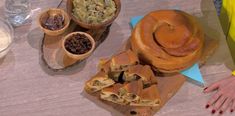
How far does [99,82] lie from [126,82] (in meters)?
0.06

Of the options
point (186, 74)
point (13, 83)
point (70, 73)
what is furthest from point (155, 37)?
point (13, 83)

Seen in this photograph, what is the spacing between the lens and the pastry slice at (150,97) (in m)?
1.04

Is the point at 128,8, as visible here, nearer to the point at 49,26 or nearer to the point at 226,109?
the point at 49,26

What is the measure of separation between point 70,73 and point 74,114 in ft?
0.37

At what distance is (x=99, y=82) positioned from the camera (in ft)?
3.51

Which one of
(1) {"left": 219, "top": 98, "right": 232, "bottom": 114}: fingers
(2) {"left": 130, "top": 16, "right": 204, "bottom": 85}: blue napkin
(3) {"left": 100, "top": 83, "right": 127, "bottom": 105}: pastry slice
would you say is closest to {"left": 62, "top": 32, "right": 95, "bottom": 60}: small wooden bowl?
(3) {"left": 100, "top": 83, "right": 127, "bottom": 105}: pastry slice

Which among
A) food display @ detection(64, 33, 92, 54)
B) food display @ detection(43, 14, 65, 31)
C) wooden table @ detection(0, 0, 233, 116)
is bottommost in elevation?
wooden table @ detection(0, 0, 233, 116)

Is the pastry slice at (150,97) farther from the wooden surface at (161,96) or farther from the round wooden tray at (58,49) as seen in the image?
the round wooden tray at (58,49)

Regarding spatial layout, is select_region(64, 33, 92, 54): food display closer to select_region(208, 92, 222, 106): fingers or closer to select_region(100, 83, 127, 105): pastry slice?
select_region(100, 83, 127, 105): pastry slice

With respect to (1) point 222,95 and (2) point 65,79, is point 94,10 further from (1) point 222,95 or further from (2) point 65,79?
(1) point 222,95

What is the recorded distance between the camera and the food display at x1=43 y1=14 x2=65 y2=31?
3.79 ft

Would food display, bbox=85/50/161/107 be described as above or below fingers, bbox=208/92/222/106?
above

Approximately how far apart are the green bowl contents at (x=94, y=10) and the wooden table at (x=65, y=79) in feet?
0.23

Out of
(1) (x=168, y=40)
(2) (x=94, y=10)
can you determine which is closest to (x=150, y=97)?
(1) (x=168, y=40)
